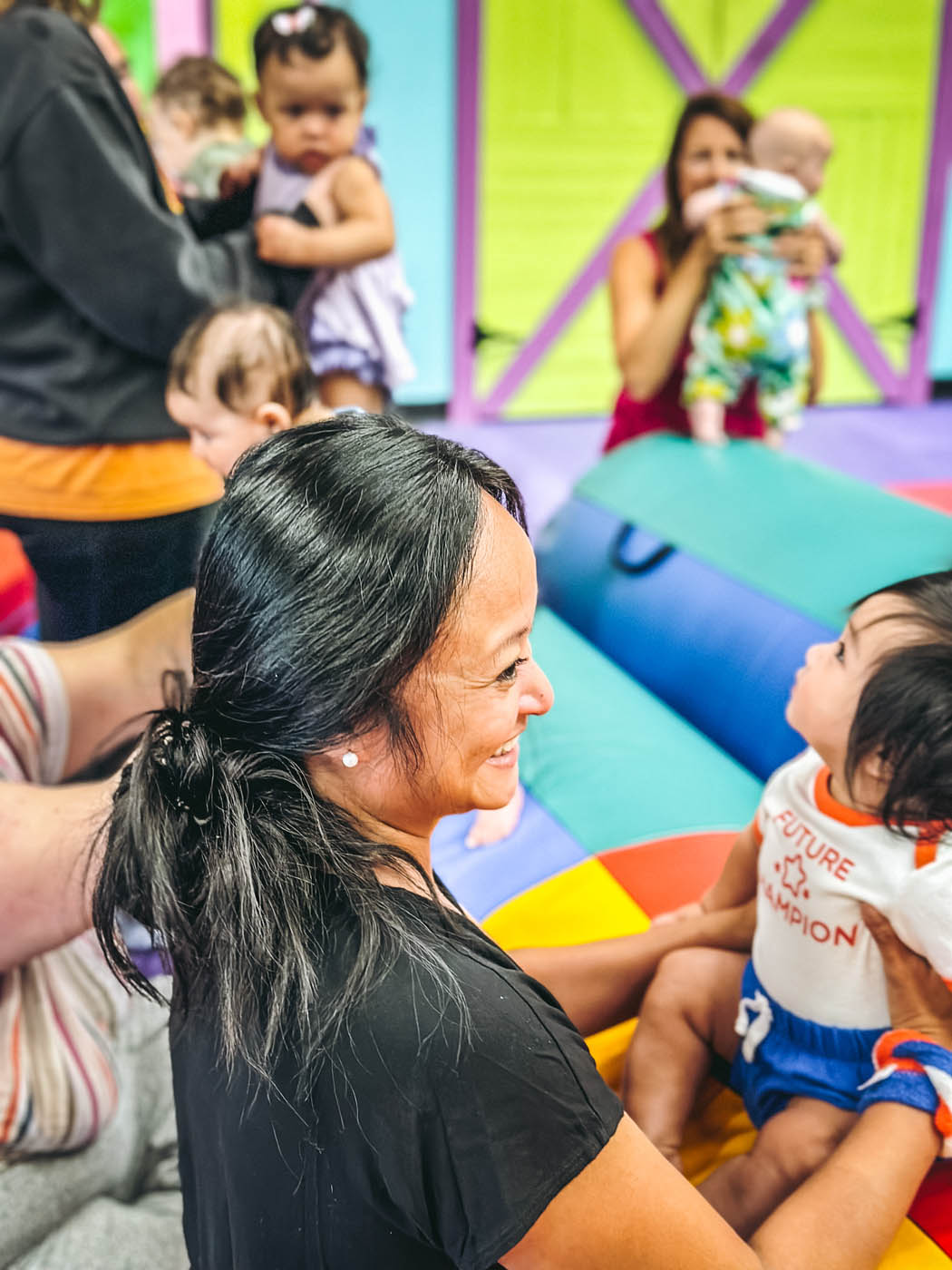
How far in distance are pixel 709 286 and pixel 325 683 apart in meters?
1.79

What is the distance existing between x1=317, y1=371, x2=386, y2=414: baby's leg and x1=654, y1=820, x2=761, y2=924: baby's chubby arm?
1422 millimetres

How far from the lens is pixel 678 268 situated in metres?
2.28

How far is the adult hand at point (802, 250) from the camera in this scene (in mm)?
2299

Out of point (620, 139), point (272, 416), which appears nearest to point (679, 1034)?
point (272, 416)

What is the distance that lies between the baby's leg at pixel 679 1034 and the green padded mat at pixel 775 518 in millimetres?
637

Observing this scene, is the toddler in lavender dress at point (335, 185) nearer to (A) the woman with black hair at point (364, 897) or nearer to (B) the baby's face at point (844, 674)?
(B) the baby's face at point (844, 674)

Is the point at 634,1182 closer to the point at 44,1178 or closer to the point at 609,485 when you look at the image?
the point at 44,1178

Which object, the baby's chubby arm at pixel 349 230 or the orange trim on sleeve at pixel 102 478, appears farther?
the baby's chubby arm at pixel 349 230

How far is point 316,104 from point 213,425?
1071 millimetres

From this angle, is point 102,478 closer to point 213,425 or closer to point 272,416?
point 213,425

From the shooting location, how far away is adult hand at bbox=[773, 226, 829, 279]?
2299 millimetres

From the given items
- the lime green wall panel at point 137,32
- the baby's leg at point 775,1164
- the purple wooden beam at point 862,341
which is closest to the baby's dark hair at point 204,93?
the lime green wall panel at point 137,32

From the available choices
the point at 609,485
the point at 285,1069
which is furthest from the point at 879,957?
the point at 609,485

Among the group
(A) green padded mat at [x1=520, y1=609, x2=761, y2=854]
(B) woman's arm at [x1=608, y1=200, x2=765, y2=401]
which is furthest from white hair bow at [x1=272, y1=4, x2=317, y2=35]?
(A) green padded mat at [x1=520, y1=609, x2=761, y2=854]
